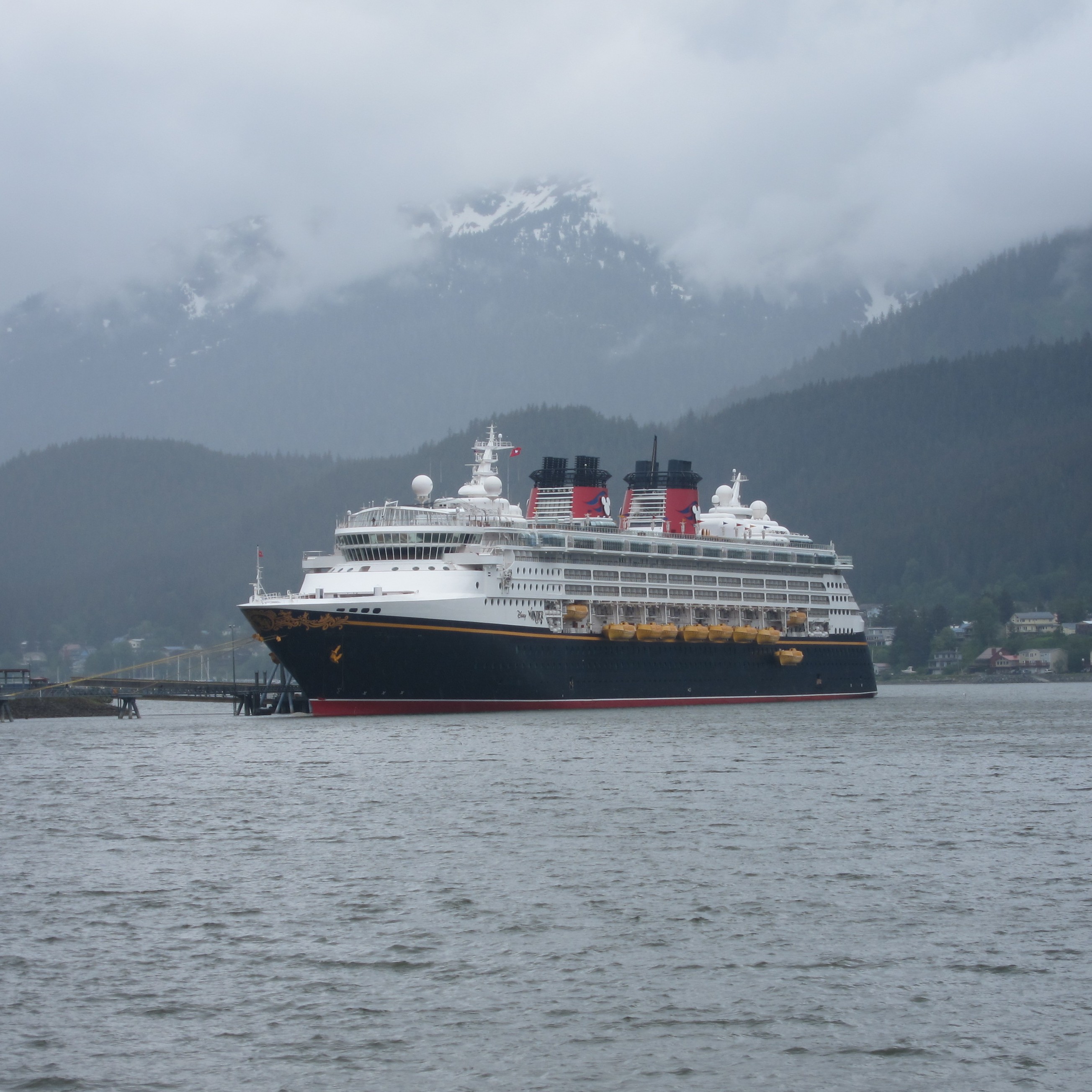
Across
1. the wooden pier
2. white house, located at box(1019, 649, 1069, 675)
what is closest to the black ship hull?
the wooden pier

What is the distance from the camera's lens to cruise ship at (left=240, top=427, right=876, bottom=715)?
219 feet

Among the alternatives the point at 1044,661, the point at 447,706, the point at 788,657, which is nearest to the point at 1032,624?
the point at 1044,661

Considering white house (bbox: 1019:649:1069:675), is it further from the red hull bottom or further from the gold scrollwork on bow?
the gold scrollwork on bow

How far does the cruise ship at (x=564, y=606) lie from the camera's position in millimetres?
66688

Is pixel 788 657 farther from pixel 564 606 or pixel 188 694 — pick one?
pixel 188 694

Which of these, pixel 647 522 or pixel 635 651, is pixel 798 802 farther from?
pixel 647 522

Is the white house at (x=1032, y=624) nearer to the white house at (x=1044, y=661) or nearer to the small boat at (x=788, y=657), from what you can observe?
the white house at (x=1044, y=661)

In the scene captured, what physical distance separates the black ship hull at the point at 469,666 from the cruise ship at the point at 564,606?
0.09m

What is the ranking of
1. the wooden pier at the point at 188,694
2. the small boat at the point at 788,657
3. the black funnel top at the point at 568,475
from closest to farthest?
1. the black funnel top at the point at 568,475
2. the small boat at the point at 788,657
3. the wooden pier at the point at 188,694

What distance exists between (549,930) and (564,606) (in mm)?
52890

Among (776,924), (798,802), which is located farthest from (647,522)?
(776,924)

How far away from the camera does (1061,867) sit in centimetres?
2769

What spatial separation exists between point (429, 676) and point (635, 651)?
14637 mm

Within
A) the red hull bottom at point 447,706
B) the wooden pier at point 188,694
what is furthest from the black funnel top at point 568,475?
the wooden pier at point 188,694
